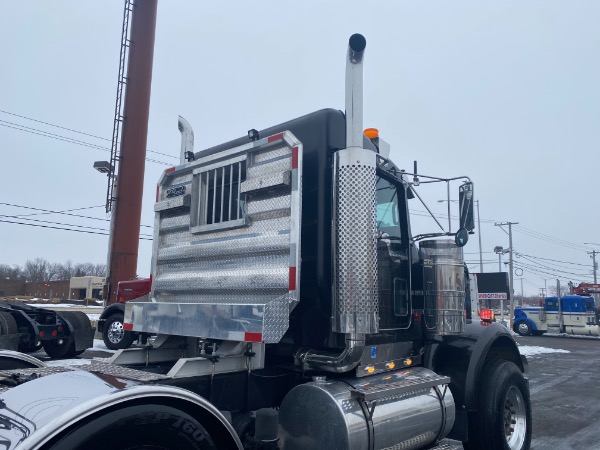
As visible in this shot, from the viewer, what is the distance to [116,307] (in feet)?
43.1

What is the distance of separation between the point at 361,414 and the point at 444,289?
149cm

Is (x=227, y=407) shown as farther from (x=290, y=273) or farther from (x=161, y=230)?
(x=161, y=230)

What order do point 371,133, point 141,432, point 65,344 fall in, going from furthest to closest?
point 65,344, point 371,133, point 141,432

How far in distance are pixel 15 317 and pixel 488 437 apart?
423 inches

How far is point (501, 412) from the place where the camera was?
4.77 m

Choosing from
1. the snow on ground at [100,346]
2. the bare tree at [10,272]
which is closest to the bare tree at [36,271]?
the bare tree at [10,272]

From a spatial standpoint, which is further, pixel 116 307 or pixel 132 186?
pixel 132 186

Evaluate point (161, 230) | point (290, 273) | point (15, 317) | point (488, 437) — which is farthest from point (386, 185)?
point (15, 317)

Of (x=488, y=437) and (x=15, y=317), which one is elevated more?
(x=15, y=317)

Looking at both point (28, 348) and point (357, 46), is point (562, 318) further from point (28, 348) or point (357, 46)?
point (357, 46)

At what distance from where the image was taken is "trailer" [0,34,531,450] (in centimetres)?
303

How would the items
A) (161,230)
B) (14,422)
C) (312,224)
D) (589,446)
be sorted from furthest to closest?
(589,446)
(161,230)
(312,224)
(14,422)

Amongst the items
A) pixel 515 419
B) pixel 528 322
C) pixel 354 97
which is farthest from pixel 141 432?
pixel 528 322

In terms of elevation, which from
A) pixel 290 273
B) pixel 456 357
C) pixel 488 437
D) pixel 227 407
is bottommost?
pixel 488 437
